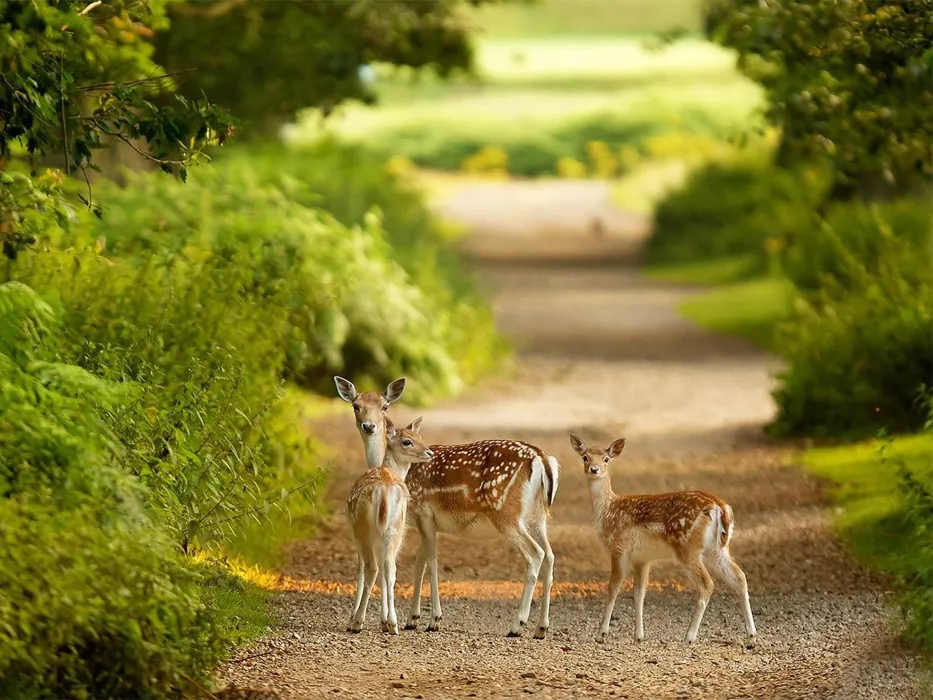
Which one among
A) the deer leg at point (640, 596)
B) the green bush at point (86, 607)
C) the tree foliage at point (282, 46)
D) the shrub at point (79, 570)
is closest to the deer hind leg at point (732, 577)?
the deer leg at point (640, 596)

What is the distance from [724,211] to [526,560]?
35109 mm

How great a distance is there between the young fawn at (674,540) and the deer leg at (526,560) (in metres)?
0.41

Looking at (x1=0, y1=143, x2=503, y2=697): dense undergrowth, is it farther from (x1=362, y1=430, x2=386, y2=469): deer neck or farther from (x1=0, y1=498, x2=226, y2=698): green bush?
(x1=362, y1=430, x2=386, y2=469): deer neck

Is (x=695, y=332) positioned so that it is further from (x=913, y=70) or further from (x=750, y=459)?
(x=913, y=70)

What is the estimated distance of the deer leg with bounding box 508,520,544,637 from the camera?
9.62m

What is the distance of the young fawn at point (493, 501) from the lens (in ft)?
31.7

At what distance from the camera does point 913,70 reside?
10.9 meters

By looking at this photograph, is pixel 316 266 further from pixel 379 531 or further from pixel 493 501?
pixel 379 531

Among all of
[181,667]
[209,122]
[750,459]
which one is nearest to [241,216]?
[750,459]

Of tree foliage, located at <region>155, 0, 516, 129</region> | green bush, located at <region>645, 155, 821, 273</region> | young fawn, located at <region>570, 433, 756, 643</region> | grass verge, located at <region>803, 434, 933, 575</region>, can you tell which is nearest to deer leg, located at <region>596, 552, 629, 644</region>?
young fawn, located at <region>570, 433, 756, 643</region>

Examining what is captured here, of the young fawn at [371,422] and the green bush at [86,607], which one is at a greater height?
the green bush at [86,607]

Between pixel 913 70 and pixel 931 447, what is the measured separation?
422 centimetres

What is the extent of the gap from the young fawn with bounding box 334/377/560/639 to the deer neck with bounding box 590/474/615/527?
1.22ft

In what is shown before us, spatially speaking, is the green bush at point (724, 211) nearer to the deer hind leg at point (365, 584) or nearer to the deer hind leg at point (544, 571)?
the deer hind leg at point (544, 571)
